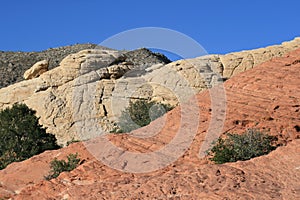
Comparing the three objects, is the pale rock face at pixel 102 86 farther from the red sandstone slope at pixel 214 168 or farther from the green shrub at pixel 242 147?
the green shrub at pixel 242 147

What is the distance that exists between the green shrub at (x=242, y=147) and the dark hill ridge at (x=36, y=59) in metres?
43.1

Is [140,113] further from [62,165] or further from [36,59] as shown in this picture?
[36,59]

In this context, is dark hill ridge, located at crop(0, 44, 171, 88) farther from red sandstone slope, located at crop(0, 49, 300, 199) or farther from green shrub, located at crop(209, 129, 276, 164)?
green shrub, located at crop(209, 129, 276, 164)

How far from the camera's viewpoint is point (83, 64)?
3959 centimetres

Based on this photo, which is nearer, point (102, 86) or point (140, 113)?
point (140, 113)

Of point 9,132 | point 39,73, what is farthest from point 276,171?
point 39,73

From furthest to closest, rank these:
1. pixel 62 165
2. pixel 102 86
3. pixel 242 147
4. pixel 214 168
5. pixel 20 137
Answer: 1. pixel 102 86
2. pixel 20 137
3. pixel 62 165
4. pixel 242 147
5. pixel 214 168

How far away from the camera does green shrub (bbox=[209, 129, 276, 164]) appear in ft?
48.1

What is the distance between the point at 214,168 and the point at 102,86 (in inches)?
1092

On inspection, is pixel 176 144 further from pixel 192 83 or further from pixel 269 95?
pixel 192 83

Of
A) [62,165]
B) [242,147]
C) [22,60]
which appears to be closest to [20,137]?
[62,165]

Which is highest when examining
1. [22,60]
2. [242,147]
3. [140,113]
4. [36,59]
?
[36,59]

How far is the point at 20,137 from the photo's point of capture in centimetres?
2795

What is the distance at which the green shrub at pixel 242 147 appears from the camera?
14.7 meters
